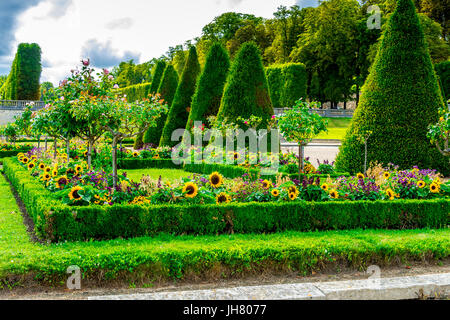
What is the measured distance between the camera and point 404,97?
33.5 feet

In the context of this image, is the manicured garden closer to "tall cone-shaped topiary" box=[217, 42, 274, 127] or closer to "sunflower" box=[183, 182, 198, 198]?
"sunflower" box=[183, 182, 198, 198]

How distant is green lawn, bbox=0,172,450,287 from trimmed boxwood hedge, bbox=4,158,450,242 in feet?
0.87

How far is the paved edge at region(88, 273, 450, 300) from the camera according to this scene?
384 cm

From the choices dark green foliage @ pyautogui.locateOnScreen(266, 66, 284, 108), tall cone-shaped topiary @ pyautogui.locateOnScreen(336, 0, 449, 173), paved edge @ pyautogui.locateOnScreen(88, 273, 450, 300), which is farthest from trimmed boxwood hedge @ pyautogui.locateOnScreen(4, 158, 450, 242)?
dark green foliage @ pyautogui.locateOnScreen(266, 66, 284, 108)

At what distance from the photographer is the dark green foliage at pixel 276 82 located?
38.5m

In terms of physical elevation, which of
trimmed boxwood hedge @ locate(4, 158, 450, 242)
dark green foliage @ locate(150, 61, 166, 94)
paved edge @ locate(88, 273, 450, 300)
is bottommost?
paved edge @ locate(88, 273, 450, 300)

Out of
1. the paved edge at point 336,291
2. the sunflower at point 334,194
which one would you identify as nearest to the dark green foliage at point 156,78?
the sunflower at point 334,194

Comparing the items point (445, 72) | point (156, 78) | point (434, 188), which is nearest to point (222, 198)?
point (434, 188)

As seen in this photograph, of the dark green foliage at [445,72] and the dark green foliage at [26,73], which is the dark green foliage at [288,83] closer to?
the dark green foliage at [445,72]

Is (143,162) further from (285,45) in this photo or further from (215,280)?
(285,45)

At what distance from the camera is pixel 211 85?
15.8 m

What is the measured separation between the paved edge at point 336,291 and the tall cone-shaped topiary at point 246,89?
9.29 m

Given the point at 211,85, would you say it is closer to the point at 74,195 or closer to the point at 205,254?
the point at 74,195

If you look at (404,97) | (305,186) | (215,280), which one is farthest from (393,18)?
(215,280)
